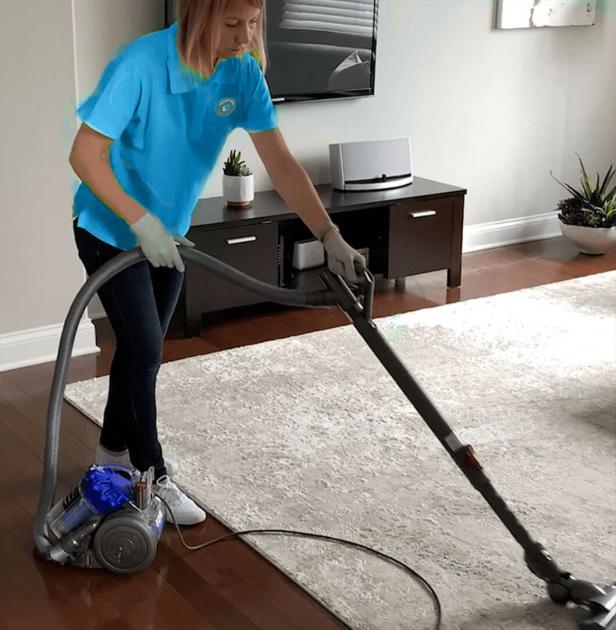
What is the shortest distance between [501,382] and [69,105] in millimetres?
1730

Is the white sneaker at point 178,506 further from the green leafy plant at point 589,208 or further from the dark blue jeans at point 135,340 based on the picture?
the green leafy plant at point 589,208

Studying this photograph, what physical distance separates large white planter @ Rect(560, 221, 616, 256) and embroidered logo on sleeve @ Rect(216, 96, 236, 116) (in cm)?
324

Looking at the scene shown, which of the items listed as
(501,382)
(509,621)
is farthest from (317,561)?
(501,382)

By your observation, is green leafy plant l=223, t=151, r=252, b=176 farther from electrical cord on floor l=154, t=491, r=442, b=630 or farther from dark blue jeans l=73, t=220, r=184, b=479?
electrical cord on floor l=154, t=491, r=442, b=630

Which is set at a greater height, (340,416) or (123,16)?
(123,16)

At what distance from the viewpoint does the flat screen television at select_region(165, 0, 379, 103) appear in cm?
420

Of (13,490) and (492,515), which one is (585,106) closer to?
→ (492,515)

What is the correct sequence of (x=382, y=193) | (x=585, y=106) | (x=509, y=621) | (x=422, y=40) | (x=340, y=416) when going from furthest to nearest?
(x=585, y=106)
(x=422, y=40)
(x=382, y=193)
(x=340, y=416)
(x=509, y=621)

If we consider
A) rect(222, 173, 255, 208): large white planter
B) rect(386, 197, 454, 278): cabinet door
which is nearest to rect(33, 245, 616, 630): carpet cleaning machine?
rect(222, 173, 255, 208): large white planter

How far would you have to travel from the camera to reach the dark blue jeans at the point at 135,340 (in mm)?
2252

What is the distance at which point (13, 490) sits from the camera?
269 cm

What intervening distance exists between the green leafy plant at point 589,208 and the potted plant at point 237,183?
183cm

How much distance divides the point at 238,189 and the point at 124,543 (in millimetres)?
2075

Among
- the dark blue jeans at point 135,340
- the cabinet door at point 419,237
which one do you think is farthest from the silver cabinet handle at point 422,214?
the dark blue jeans at point 135,340
